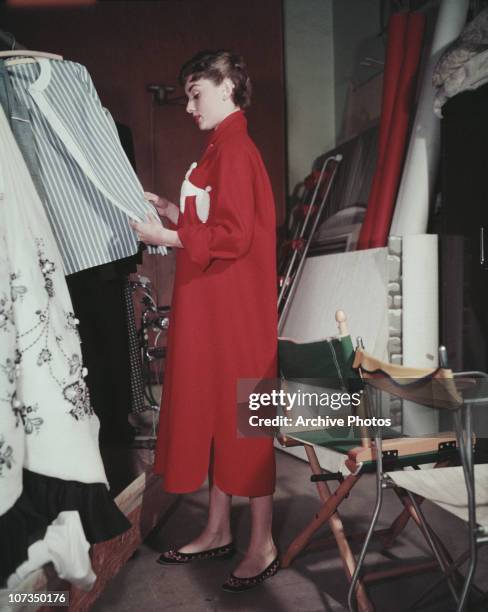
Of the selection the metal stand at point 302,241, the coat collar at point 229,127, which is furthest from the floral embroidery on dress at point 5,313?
the metal stand at point 302,241

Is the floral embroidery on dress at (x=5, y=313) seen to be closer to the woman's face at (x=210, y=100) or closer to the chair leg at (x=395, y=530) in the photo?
the woman's face at (x=210, y=100)

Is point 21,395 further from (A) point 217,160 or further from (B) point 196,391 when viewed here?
(A) point 217,160

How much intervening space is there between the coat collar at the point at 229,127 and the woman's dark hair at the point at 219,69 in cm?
6

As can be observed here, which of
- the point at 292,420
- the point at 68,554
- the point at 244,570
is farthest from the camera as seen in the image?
the point at 292,420

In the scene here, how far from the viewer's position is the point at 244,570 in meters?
1.78

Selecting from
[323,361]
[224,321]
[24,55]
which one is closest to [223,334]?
[224,321]

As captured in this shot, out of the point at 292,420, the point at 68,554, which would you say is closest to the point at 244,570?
the point at 292,420

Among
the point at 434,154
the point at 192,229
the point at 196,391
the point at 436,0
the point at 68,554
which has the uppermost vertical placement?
the point at 436,0

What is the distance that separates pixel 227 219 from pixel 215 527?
111cm

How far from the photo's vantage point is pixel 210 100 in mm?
1839

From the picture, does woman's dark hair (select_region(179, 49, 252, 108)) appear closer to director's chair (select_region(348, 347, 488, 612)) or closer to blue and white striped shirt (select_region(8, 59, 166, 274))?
blue and white striped shirt (select_region(8, 59, 166, 274))

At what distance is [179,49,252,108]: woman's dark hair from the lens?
5.95 feet

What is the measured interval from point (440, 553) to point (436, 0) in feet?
11.4

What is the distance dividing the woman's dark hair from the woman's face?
0.01 m
